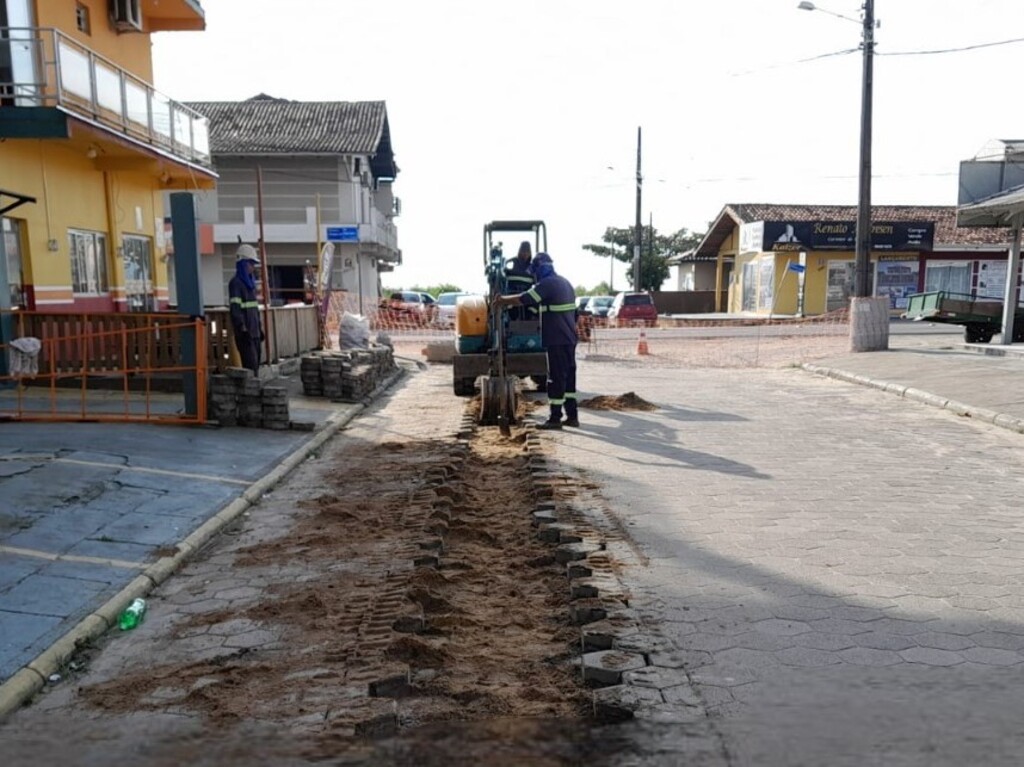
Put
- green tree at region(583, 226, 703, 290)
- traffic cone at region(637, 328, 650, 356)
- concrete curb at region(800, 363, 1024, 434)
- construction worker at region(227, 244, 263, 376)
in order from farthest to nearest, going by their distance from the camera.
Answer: green tree at region(583, 226, 703, 290) → traffic cone at region(637, 328, 650, 356) → construction worker at region(227, 244, 263, 376) → concrete curb at region(800, 363, 1024, 434)

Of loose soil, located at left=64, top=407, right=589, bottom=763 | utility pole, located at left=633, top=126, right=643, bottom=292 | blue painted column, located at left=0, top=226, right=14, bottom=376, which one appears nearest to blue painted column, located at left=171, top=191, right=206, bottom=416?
blue painted column, located at left=0, top=226, right=14, bottom=376

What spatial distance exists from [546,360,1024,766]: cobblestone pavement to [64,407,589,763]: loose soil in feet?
2.22

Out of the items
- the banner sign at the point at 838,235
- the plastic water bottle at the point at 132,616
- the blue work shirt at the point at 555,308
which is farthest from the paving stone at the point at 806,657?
the banner sign at the point at 838,235

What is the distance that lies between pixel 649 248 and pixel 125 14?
46.2 meters

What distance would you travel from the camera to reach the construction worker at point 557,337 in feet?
32.5

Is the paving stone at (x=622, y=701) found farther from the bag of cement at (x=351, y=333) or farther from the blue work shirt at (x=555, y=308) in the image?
the bag of cement at (x=351, y=333)

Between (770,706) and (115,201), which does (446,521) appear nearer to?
(770,706)

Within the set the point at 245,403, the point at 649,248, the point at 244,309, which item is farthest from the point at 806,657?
the point at 649,248

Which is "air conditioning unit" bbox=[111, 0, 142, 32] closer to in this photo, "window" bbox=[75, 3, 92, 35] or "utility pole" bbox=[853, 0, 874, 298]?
"window" bbox=[75, 3, 92, 35]

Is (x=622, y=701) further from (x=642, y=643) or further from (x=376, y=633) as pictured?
(x=376, y=633)

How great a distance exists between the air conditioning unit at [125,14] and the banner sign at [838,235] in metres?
27.3

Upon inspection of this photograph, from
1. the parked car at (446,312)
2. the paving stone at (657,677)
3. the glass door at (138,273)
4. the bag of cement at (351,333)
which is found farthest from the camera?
the parked car at (446,312)

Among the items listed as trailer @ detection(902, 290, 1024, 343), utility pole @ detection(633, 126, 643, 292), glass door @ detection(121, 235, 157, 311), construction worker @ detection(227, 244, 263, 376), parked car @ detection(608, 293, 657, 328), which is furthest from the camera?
utility pole @ detection(633, 126, 643, 292)

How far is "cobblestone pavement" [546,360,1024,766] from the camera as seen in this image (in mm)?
3221
